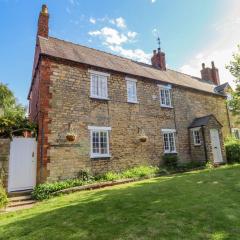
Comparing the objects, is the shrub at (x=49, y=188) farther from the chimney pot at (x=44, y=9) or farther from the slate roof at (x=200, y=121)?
the chimney pot at (x=44, y=9)

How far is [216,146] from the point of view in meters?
18.2

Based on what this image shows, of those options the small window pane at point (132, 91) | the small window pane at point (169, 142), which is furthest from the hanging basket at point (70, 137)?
the small window pane at point (169, 142)

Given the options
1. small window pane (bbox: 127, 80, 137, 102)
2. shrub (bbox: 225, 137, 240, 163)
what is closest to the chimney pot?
small window pane (bbox: 127, 80, 137, 102)

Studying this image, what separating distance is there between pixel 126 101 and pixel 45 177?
23.9ft

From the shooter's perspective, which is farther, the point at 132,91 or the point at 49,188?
the point at 132,91

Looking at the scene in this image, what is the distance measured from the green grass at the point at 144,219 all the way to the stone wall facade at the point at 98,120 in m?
4.50

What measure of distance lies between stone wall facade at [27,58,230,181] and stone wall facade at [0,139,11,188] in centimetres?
151

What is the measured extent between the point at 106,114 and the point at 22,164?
5.65 metres

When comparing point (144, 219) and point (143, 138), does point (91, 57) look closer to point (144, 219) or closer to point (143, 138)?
point (143, 138)

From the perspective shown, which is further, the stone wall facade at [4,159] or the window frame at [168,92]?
the window frame at [168,92]

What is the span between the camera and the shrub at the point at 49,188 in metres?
10.1

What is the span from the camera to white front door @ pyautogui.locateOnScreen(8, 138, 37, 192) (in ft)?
35.6

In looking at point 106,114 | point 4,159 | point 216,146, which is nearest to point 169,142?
point 216,146

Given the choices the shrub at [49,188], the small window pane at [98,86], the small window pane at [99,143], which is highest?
the small window pane at [98,86]
